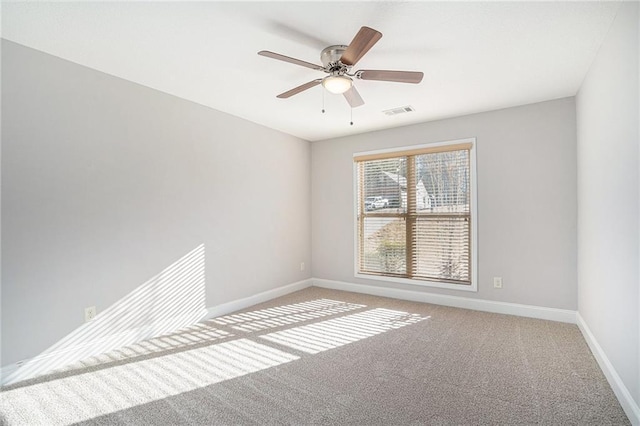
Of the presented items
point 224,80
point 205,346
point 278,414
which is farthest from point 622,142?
point 205,346

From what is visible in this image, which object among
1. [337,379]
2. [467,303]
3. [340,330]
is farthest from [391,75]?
[467,303]

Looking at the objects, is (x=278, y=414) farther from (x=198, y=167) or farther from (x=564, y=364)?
(x=198, y=167)

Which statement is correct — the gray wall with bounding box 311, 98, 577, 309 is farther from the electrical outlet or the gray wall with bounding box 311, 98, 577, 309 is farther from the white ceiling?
the electrical outlet

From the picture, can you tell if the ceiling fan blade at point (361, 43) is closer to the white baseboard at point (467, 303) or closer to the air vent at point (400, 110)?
the air vent at point (400, 110)

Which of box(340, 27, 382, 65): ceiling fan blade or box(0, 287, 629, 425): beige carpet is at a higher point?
box(340, 27, 382, 65): ceiling fan blade

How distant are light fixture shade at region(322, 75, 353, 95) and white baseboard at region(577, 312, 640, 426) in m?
2.63

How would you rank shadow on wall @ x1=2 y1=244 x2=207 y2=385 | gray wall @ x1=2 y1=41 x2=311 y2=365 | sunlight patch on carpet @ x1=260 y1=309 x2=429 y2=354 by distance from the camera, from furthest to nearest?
1. sunlight patch on carpet @ x1=260 y1=309 x2=429 y2=354
2. shadow on wall @ x1=2 y1=244 x2=207 y2=385
3. gray wall @ x1=2 y1=41 x2=311 y2=365

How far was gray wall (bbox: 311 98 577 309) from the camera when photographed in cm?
350

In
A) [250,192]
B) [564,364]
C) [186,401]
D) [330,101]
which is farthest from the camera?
[250,192]

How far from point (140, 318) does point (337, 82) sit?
9.30 ft

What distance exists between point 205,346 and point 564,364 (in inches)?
119

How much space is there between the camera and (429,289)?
4332 millimetres

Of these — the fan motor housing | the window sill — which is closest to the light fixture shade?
the fan motor housing

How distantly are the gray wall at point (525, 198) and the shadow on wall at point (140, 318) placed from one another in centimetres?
287
